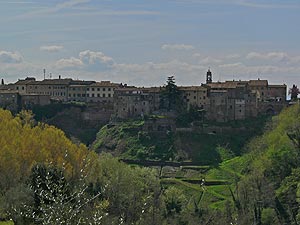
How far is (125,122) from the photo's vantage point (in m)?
80.5

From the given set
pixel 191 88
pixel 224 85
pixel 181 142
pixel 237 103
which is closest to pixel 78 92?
pixel 191 88

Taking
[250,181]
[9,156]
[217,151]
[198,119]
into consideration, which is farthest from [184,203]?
[198,119]

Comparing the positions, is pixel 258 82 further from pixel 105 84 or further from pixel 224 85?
pixel 105 84

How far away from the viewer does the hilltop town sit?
79.8m

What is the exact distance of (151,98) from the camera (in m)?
82.4

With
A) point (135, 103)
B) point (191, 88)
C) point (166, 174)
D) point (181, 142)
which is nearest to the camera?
A: point (166, 174)

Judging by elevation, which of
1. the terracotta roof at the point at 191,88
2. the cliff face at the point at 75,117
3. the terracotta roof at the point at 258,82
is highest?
the terracotta roof at the point at 258,82

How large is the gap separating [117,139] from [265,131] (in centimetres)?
1610

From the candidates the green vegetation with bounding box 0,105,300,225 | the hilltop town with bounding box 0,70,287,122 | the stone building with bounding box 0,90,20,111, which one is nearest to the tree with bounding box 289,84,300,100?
the hilltop town with bounding box 0,70,287,122

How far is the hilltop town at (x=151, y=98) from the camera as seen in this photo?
7981cm

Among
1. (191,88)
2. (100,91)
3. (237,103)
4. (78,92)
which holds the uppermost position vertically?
(191,88)

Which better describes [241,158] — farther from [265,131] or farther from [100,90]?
[100,90]

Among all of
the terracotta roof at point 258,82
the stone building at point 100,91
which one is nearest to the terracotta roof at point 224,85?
the terracotta roof at point 258,82

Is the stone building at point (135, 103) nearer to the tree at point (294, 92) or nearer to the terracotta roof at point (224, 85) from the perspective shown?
the terracotta roof at point (224, 85)
